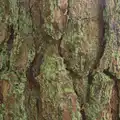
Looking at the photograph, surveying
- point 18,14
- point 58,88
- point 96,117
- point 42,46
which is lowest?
point 96,117

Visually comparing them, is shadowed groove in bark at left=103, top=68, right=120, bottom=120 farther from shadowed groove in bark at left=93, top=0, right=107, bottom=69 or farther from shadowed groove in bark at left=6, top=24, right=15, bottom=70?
shadowed groove in bark at left=6, top=24, right=15, bottom=70

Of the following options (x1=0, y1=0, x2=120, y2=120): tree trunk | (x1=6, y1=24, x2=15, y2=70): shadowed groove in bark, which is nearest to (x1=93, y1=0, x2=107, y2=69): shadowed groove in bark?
(x1=0, y1=0, x2=120, y2=120): tree trunk

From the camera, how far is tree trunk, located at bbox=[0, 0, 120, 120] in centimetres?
99

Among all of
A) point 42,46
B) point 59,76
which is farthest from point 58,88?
point 42,46

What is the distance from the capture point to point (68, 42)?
3.29 feet

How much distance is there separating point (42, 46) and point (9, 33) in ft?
0.42

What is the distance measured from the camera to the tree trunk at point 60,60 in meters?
0.99

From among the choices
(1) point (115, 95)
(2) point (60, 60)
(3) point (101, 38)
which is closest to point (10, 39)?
(2) point (60, 60)

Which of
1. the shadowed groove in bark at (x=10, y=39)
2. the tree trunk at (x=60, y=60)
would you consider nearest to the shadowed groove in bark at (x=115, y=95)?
the tree trunk at (x=60, y=60)

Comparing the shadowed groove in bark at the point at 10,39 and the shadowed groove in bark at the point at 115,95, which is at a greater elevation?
the shadowed groove in bark at the point at 10,39

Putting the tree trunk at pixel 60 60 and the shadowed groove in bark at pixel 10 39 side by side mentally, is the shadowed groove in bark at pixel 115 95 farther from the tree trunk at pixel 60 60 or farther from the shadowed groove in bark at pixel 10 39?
the shadowed groove in bark at pixel 10 39

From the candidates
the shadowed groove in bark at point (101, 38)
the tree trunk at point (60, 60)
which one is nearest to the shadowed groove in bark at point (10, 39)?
the tree trunk at point (60, 60)

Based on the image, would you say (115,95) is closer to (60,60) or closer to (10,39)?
(60,60)

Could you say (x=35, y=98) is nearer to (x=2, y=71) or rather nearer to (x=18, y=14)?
(x=2, y=71)
